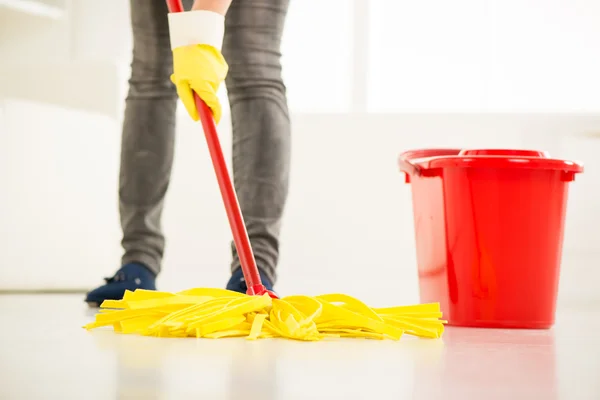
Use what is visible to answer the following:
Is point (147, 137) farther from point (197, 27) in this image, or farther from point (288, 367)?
point (288, 367)

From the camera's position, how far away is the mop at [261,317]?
1084 millimetres

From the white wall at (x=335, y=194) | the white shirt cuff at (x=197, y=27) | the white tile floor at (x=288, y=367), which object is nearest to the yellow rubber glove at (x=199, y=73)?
the white shirt cuff at (x=197, y=27)

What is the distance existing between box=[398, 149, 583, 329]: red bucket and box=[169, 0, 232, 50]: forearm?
0.43 meters

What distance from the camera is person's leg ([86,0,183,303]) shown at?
1688 mm

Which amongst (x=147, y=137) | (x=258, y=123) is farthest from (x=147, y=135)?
(x=258, y=123)

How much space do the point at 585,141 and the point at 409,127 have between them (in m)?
0.50

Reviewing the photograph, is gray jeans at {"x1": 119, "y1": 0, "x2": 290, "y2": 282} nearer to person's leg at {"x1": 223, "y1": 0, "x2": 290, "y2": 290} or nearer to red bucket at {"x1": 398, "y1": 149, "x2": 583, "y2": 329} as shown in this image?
person's leg at {"x1": 223, "y1": 0, "x2": 290, "y2": 290}

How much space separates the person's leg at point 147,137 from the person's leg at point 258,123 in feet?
0.61

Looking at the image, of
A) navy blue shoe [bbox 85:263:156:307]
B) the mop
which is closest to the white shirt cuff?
the mop

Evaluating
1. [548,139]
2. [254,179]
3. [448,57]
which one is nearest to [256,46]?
[254,179]

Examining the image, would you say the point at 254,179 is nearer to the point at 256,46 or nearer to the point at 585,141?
the point at 256,46

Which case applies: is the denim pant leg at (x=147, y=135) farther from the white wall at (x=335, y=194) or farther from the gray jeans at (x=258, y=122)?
the white wall at (x=335, y=194)

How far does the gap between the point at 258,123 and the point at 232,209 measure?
1.00 ft

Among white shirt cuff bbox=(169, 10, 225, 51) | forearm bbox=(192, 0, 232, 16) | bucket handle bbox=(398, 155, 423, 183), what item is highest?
forearm bbox=(192, 0, 232, 16)
